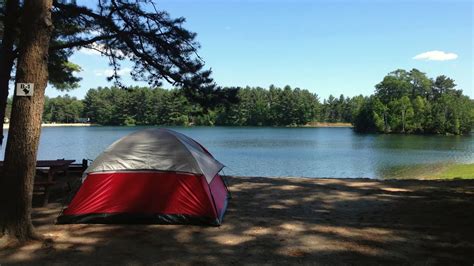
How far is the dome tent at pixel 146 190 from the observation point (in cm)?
605

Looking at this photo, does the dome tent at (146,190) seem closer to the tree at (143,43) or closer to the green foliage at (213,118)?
the tree at (143,43)

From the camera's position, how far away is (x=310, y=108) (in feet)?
387

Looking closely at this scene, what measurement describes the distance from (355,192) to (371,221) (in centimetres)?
264

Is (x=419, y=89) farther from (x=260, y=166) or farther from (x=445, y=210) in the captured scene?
(x=445, y=210)

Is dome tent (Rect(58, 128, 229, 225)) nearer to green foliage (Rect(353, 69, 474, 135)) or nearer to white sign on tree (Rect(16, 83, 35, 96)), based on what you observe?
white sign on tree (Rect(16, 83, 35, 96))

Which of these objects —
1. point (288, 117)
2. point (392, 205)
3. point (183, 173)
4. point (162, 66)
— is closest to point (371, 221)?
point (392, 205)

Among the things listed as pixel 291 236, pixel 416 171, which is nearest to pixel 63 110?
pixel 416 171

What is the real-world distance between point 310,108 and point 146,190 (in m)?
115

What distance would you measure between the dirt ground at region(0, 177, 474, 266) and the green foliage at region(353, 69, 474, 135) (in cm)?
7626

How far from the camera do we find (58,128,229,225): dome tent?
6047mm

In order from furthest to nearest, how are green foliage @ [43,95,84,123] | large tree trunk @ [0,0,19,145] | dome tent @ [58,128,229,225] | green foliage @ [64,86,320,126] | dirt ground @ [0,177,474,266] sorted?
green foliage @ [43,95,84,123] < green foliage @ [64,86,320,126] < large tree trunk @ [0,0,19,145] < dome tent @ [58,128,229,225] < dirt ground @ [0,177,474,266]

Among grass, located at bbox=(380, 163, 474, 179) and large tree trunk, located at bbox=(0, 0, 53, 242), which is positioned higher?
large tree trunk, located at bbox=(0, 0, 53, 242)

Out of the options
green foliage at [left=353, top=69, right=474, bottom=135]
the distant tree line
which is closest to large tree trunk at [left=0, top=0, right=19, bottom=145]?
the distant tree line

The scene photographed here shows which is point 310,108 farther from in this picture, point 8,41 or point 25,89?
point 25,89
